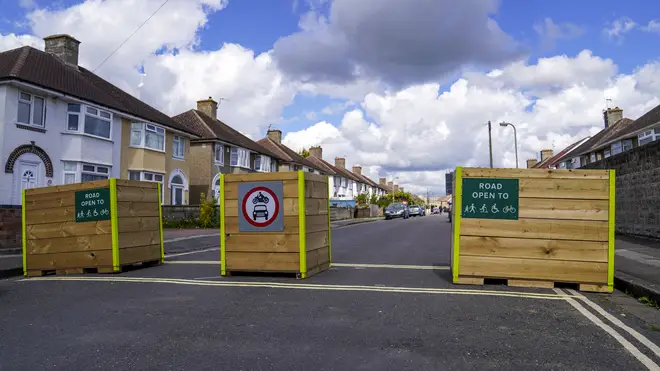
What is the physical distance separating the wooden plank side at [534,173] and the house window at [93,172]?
18.6m

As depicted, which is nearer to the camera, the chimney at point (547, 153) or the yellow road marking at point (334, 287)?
the yellow road marking at point (334, 287)

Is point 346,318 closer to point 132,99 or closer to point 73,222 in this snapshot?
point 73,222

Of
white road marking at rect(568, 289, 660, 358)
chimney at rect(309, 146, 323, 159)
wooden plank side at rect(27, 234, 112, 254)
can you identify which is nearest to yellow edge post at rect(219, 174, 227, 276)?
wooden plank side at rect(27, 234, 112, 254)

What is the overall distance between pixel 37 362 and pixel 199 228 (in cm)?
1998

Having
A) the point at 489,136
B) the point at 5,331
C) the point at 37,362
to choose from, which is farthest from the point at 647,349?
the point at 489,136

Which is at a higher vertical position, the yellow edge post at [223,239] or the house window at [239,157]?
the house window at [239,157]

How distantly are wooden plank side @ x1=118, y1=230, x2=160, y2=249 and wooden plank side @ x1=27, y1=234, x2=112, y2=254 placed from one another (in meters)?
0.25

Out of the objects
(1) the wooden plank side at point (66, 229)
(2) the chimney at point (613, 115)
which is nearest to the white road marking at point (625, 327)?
(1) the wooden plank side at point (66, 229)

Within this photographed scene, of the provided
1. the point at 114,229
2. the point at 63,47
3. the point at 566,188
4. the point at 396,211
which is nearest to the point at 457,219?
the point at 566,188

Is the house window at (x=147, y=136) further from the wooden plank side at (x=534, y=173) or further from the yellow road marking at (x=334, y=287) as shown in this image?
the wooden plank side at (x=534, y=173)

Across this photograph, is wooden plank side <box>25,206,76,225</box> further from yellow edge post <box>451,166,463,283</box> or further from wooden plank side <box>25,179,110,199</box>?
yellow edge post <box>451,166,463,283</box>

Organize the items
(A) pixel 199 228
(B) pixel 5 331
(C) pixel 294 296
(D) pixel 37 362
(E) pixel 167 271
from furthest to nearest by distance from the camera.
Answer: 1. (A) pixel 199 228
2. (E) pixel 167 271
3. (C) pixel 294 296
4. (B) pixel 5 331
5. (D) pixel 37 362

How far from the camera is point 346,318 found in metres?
5.07

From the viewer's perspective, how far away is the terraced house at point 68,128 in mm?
17781
